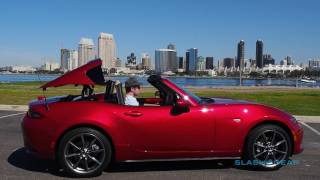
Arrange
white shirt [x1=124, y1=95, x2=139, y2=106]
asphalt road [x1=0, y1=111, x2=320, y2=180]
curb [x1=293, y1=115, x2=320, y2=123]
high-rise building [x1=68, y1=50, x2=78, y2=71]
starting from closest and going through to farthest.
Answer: asphalt road [x1=0, y1=111, x2=320, y2=180], white shirt [x1=124, y1=95, x2=139, y2=106], high-rise building [x1=68, y1=50, x2=78, y2=71], curb [x1=293, y1=115, x2=320, y2=123]

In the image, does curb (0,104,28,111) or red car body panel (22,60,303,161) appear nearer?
red car body panel (22,60,303,161)

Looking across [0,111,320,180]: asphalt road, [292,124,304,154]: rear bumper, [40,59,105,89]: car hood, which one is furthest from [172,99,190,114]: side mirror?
[292,124,304,154]: rear bumper

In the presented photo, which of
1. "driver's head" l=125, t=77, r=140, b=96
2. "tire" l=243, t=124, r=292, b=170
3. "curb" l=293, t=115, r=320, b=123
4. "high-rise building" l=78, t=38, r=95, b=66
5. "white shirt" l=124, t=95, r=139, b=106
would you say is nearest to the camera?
"tire" l=243, t=124, r=292, b=170

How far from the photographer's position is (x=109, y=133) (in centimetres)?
644

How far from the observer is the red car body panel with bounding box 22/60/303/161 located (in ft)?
21.1

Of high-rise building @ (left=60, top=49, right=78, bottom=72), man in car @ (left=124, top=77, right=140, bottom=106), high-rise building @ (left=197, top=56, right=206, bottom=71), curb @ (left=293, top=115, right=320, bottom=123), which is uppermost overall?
high-rise building @ (left=197, top=56, right=206, bottom=71)

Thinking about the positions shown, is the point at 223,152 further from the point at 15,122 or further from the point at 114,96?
the point at 15,122

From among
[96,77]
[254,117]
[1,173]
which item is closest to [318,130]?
[254,117]

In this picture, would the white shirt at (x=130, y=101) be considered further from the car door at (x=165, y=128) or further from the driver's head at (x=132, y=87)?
the car door at (x=165, y=128)

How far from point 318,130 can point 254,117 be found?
6.35 metres

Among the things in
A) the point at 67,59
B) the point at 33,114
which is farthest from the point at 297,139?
the point at 67,59

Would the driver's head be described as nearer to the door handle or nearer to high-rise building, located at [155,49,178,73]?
the door handle

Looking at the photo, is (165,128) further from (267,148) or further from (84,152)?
(267,148)

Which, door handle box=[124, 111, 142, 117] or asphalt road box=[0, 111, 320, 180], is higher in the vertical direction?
door handle box=[124, 111, 142, 117]
